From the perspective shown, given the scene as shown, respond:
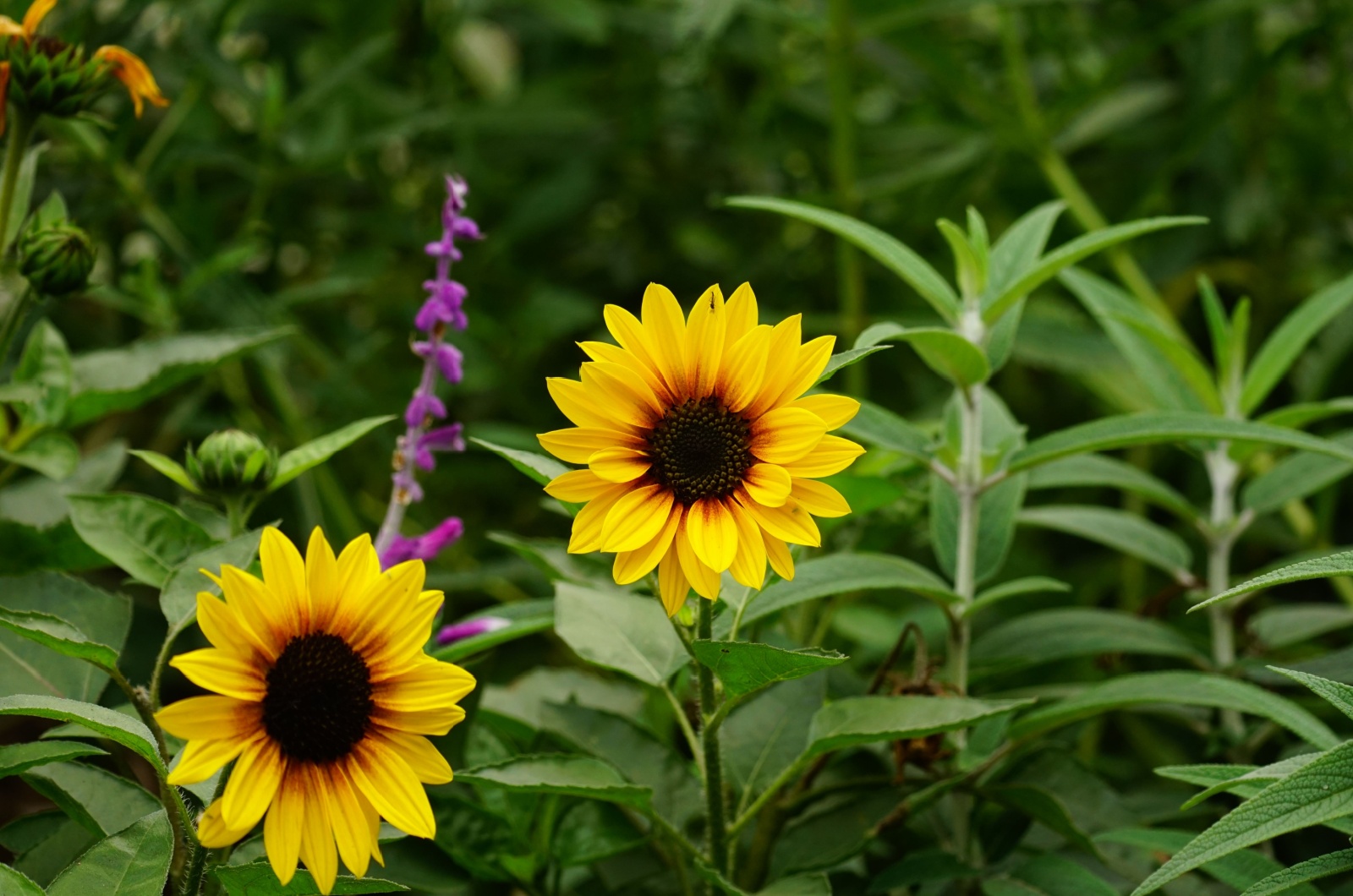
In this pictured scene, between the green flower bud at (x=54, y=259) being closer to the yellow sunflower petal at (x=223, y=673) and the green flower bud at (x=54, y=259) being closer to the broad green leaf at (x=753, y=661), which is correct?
the yellow sunflower petal at (x=223, y=673)

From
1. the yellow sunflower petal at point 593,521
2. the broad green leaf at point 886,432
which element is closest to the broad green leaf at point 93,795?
the yellow sunflower petal at point 593,521

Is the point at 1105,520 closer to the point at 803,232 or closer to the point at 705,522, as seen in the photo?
the point at 705,522

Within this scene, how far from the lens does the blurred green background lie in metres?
0.99

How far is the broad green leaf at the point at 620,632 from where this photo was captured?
52 cm

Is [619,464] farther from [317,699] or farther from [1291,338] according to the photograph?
[1291,338]

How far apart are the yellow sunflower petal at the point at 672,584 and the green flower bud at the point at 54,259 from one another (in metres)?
0.34

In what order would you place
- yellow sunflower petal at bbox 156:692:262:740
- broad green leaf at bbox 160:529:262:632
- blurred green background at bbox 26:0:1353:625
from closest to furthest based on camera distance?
yellow sunflower petal at bbox 156:692:262:740
broad green leaf at bbox 160:529:262:632
blurred green background at bbox 26:0:1353:625

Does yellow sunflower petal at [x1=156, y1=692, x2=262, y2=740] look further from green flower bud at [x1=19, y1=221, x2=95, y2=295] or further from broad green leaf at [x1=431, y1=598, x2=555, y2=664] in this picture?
green flower bud at [x1=19, y1=221, x2=95, y2=295]

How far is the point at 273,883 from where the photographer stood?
425 mm

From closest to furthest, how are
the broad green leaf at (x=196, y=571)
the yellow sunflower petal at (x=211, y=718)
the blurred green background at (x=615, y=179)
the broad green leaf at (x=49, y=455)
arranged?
the yellow sunflower petal at (x=211, y=718) → the broad green leaf at (x=196, y=571) → the broad green leaf at (x=49, y=455) → the blurred green background at (x=615, y=179)

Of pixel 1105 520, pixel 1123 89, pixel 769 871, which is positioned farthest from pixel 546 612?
pixel 1123 89

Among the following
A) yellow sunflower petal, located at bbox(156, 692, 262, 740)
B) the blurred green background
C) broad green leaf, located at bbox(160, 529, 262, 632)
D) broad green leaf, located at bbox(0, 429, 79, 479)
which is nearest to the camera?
yellow sunflower petal, located at bbox(156, 692, 262, 740)

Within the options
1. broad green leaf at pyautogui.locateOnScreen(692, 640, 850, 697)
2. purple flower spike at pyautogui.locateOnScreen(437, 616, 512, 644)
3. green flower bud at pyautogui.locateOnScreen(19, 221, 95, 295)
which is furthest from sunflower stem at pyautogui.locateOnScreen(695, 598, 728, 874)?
green flower bud at pyautogui.locateOnScreen(19, 221, 95, 295)

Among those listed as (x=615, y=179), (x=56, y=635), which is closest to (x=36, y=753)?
(x=56, y=635)
